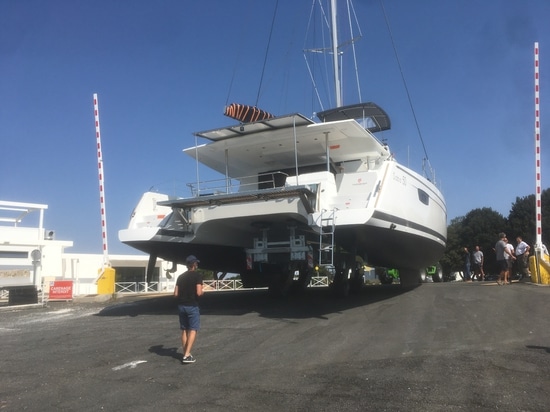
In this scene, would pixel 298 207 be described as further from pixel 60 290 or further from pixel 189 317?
pixel 60 290

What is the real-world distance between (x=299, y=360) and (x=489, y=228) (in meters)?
43.4

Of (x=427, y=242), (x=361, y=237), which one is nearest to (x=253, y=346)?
(x=361, y=237)

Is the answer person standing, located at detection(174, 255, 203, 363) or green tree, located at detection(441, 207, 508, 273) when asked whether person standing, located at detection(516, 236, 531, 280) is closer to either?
person standing, located at detection(174, 255, 203, 363)

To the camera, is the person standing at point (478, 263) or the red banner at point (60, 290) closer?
the red banner at point (60, 290)

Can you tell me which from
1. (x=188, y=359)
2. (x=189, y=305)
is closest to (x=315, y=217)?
(x=189, y=305)

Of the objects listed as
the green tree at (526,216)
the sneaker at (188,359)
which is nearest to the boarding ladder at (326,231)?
the sneaker at (188,359)

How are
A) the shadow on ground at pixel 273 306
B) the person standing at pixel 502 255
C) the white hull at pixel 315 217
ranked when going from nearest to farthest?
the white hull at pixel 315 217 → the shadow on ground at pixel 273 306 → the person standing at pixel 502 255

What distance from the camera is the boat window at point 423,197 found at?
13.0m

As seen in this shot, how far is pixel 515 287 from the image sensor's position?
1331cm

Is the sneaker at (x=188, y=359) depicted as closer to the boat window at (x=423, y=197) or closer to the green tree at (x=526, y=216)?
the boat window at (x=423, y=197)

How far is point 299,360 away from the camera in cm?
655

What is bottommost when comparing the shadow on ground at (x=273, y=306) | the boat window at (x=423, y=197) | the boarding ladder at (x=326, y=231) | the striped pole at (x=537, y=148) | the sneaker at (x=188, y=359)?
the sneaker at (x=188, y=359)

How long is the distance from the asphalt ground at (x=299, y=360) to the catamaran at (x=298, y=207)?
1.54m

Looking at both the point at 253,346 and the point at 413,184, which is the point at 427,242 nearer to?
the point at 413,184
